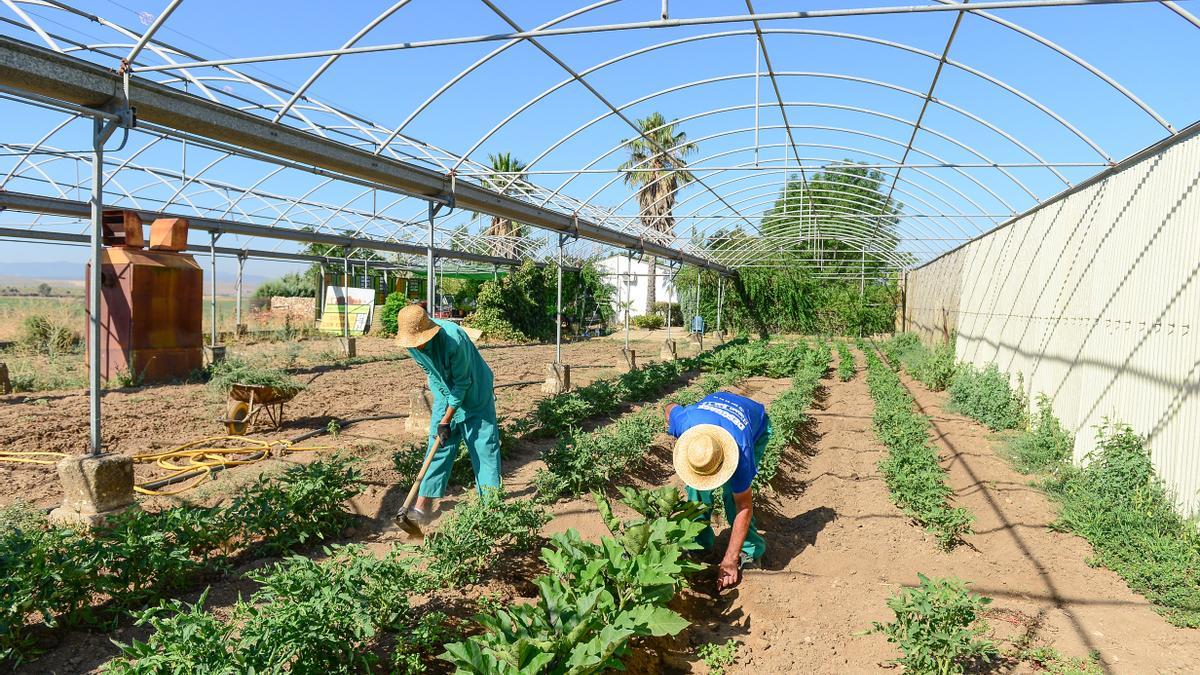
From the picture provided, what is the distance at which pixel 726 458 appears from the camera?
165 inches

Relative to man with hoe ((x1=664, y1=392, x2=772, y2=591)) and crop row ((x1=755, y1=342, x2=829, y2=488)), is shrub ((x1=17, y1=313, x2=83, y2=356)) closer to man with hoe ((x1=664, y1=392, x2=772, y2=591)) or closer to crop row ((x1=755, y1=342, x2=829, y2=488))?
crop row ((x1=755, y1=342, x2=829, y2=488))

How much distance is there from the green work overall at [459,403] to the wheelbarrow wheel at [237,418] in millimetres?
3817

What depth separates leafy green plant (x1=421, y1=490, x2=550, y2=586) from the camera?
3.90 meters

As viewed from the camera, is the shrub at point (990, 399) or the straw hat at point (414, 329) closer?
the straw hat at point (414, 329)

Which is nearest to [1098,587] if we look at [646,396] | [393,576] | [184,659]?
[393,576]

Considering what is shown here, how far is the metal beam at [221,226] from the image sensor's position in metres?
11.6

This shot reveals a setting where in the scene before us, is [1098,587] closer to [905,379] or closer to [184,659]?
[184,659]

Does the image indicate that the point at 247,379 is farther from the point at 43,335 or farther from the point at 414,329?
the point at 43,335

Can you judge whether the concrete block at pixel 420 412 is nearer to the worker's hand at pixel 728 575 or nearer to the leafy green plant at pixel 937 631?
the worker's hand at pixel 728 575

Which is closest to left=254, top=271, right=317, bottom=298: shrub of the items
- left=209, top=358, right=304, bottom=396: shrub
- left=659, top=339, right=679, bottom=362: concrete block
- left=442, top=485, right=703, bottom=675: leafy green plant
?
left=659, top=339, right=679, bottom=362: concrete block

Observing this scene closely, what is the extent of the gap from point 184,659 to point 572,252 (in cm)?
2777

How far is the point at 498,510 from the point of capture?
4.35 m

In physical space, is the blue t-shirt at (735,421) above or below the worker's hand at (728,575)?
above

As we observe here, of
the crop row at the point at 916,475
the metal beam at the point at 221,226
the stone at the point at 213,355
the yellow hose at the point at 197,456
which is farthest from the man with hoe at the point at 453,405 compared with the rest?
the stone at the point at 213,355
